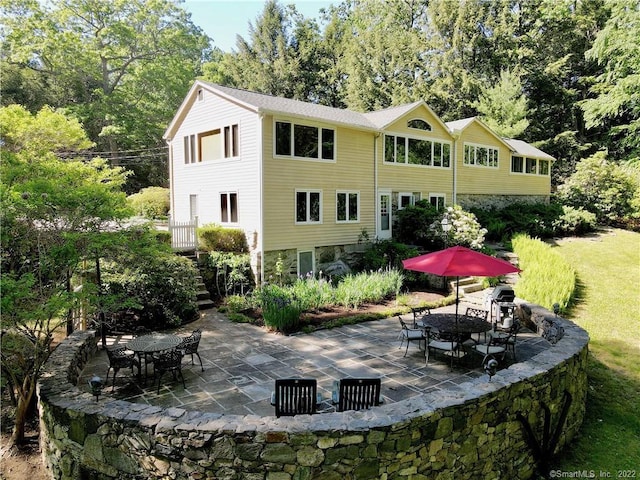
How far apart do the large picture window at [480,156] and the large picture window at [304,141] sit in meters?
9.71

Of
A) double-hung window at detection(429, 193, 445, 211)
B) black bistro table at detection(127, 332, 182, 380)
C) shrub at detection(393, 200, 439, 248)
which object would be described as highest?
double-hung window at detection(429, 193, 445, 211)

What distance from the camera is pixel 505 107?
102 feet

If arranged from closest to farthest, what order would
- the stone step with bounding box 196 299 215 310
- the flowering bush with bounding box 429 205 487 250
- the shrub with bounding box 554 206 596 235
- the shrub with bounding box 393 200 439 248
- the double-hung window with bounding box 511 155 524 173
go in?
the stone step with bounding box 196 299 215 310, the flowering bush with bounding box 429 205 487 250, the shrub with bounding box 393 200 439 248, the shrub with bounding box 554 206 596 235, the double-hung window with bounding box 511 155 524 173

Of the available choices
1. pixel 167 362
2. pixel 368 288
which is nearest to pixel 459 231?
pixel 368 288

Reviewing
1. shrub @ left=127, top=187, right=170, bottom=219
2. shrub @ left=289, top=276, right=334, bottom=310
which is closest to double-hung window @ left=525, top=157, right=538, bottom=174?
shrub @ left=289, top=276, right=334, bottom=310

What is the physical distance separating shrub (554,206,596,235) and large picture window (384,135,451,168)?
313 inches

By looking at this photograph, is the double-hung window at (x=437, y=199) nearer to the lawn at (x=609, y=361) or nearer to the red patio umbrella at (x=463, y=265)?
the lawn at (x=609, y=361)

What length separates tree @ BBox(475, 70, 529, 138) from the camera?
3070cm

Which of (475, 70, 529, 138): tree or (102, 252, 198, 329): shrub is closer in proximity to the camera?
(102, 252, 198, 329): shrub

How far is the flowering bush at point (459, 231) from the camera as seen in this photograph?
16984 millimetres

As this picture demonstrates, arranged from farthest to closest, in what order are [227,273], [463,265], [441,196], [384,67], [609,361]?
[384,67] < [441,196] < [227,273] < [609,361] < [463,265]

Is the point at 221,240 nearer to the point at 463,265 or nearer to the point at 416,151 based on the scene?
the point at 463,265

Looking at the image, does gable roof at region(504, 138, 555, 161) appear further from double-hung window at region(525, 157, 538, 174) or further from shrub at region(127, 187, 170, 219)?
shrub at region(127, 187, 170, 219)

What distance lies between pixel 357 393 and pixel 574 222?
74.1ft
